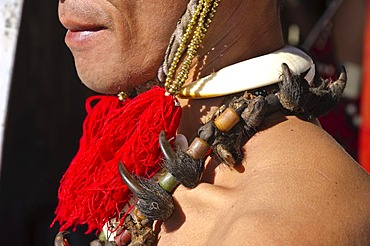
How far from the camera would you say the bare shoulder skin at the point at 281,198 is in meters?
1.75

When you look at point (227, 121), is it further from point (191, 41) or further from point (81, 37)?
point (81, 37)

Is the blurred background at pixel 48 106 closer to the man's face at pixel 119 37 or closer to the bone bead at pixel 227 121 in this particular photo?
the man's face at pixel 119 37

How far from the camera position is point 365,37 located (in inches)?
181

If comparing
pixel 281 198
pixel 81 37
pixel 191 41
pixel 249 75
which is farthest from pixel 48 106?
pixel 281 198

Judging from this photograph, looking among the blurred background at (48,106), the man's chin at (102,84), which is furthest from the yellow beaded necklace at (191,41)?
the blurred background at (48,106)

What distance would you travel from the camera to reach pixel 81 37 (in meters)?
2.20

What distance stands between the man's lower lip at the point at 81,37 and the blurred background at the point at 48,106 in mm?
1651

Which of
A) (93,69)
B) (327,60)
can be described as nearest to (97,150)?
(93,69)

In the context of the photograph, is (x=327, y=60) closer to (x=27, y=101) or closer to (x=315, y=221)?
(x=27, y=101)

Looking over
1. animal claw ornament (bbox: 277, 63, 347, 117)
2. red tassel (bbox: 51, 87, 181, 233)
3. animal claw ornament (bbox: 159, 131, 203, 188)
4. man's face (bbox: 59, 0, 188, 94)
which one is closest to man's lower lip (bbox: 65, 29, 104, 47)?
man's face (bbox: 59, 0, 188, 94)

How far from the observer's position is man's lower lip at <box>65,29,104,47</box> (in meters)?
2.18

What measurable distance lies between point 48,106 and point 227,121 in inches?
99.5

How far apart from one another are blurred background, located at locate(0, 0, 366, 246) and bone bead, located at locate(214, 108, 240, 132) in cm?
190

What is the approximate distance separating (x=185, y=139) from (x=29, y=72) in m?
2.24
